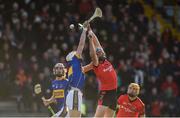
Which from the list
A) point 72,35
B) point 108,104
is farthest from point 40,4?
point 108,104

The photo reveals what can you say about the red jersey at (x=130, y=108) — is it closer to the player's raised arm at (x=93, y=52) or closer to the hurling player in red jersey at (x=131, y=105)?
the hurling player in red jersey at (x=131, y=105)

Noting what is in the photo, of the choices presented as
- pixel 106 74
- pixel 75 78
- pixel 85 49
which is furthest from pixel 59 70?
pixel 85 49

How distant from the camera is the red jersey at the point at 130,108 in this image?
12789mm

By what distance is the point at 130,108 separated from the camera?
504 inches

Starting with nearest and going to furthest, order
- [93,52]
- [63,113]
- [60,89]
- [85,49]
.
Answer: [93,52] → [63,113] → [60,89] → [85,49]

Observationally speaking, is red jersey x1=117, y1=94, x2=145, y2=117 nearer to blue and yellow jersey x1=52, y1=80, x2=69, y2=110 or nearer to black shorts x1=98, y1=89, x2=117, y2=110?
black shorts x1=98, y1=89, x2=117, y2=110

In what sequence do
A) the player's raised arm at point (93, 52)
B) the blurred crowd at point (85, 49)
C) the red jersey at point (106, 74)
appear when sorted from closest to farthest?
1. the player's raised arm at point (93, 52)
2. the red jersey at point (106, 74)
3. the blurred crowd at point (85, 49)

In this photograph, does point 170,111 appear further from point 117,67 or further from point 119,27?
point 119,27

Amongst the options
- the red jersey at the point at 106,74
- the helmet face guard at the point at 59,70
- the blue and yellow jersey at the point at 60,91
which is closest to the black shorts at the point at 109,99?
the red jersey at the point at 106,74

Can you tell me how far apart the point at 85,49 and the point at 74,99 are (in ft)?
23.8

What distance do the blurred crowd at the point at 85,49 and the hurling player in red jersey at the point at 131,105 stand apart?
4.82 m

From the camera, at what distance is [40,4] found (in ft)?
70.1

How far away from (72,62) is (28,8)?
8625 mm

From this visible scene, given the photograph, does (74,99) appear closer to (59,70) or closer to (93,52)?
(59,70)
